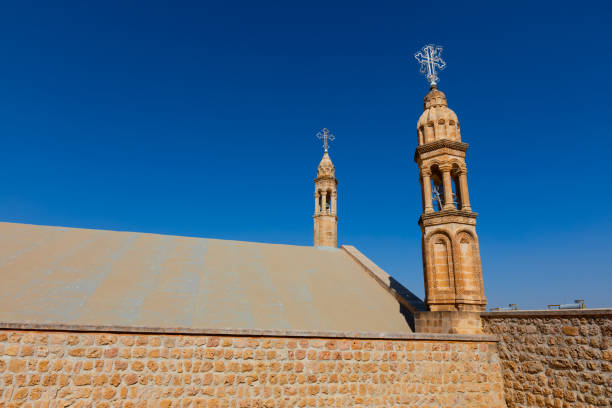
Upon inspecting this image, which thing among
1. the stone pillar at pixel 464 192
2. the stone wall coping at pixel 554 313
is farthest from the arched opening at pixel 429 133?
the stone wall coping at pixel 554 313

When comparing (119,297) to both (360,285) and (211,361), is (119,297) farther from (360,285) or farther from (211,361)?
(360,285)

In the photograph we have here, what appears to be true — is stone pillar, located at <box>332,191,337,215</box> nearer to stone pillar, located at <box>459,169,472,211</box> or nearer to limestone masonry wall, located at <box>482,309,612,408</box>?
stone pillar, located at <box>459,169,472,211</box>

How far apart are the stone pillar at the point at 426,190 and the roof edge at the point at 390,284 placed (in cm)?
375

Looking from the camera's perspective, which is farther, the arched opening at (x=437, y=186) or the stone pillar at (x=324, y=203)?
the stone pillar at (x=324, y=203)

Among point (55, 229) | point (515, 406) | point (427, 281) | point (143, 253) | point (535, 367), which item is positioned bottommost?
point (515, 406)

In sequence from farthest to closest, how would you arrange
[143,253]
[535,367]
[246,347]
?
1. [143,253]
2. [535,367]
3. [246,347]

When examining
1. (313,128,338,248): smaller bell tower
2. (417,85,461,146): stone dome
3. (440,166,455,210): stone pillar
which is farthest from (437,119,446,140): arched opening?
(313,128,338,248): smaller bell tower

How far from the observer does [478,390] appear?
8633 mm

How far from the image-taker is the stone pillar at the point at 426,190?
1185cm

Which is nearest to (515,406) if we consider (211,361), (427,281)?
(427,281)

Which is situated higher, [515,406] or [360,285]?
[360,285]

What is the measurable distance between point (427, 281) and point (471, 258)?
59.6 inches

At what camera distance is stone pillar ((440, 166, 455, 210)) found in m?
11.6

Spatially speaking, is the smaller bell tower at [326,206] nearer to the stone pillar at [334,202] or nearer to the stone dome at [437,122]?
the stone pillar at [334,202]
